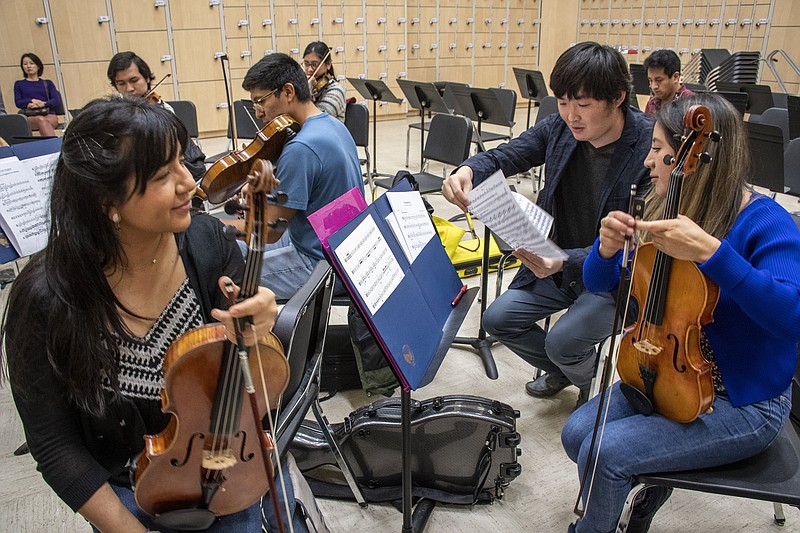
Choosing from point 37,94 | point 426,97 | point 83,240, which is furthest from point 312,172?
point 37,94

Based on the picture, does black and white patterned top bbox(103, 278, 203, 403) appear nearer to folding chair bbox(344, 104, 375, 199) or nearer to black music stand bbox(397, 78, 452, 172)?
folding chair bbox(344, 104, 375, 199)

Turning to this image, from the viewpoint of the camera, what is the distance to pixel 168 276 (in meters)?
1.29

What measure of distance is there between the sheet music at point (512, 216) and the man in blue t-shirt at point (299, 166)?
1.74 feet

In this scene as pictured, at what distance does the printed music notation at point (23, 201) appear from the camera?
228cm

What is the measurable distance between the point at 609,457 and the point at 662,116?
859 mm

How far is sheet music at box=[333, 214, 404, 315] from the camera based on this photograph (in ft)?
4.36

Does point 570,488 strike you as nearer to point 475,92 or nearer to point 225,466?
point 225,466

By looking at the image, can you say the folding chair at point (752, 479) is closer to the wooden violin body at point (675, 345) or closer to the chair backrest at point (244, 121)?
the wooden violin body at point (675, 345)

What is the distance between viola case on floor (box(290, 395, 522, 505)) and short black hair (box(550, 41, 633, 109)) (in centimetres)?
108

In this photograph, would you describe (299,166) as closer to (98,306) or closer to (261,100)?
(261,100)

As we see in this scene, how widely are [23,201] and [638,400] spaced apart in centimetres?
233

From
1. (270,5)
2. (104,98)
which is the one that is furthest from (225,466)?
(270,5)

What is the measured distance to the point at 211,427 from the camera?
1.11 m

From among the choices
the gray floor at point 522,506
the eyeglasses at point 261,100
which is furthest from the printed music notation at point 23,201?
the eyeglasses at point 261,100
